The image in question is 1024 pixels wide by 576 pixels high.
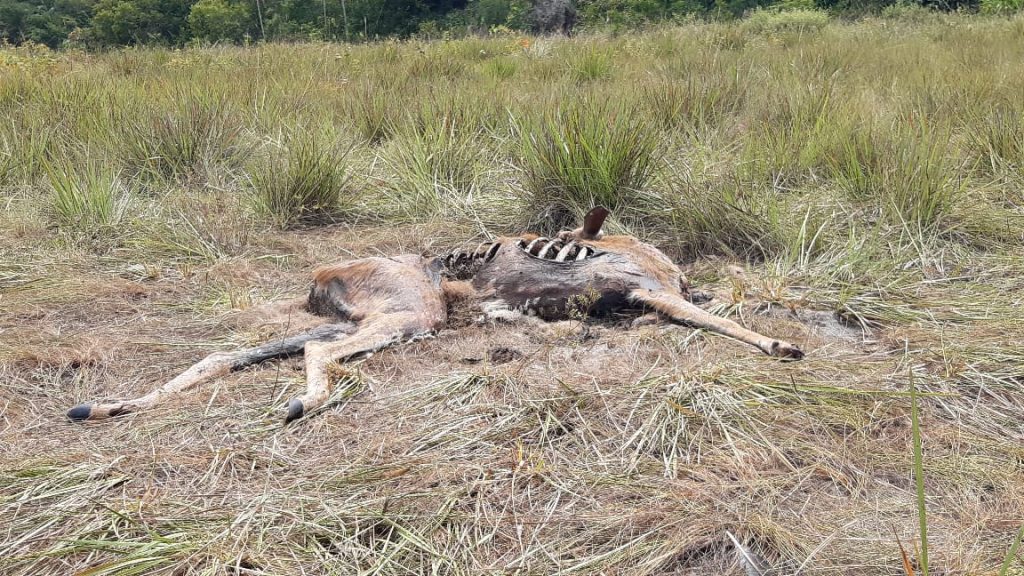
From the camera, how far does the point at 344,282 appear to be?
3.53m

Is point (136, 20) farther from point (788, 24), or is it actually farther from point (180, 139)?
point (180, 139)

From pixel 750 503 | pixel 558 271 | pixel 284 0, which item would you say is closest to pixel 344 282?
pixel 558 271

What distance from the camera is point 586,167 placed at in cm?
455

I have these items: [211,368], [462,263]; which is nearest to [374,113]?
[462,263]

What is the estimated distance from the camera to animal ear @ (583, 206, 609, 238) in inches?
147

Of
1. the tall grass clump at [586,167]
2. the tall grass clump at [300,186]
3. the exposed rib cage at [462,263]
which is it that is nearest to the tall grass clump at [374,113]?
the tall grass clump at [300,186]

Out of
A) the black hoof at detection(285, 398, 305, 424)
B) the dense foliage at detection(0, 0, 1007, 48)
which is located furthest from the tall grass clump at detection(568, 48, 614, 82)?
the dense foliage at detection(0, 0, 1007, 48)

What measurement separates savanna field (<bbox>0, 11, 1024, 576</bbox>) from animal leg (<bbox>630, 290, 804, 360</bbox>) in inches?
2.8

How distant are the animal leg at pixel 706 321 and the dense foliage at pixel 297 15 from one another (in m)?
16.8

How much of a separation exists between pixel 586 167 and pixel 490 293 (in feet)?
4.14

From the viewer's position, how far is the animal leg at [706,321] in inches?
115

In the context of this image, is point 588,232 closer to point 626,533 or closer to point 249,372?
point 249,372

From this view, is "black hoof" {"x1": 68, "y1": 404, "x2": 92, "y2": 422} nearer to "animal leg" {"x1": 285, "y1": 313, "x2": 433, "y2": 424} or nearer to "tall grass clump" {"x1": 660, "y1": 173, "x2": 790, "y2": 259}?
"animal leg" {"x1": 285, "y1": 313, "x2": 433, "y2": 424}

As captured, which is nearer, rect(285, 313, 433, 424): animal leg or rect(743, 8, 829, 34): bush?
rect(285, 313, 433, 424): animal leg
